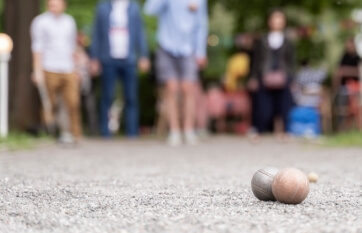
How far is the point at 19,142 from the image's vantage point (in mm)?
9719

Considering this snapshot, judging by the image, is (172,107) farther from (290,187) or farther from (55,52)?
(290,187)

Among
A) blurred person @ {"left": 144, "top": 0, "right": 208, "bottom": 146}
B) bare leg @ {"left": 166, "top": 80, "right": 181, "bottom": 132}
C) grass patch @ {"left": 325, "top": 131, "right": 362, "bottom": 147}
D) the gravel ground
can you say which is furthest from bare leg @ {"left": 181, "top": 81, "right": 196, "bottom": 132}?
the gravel ground

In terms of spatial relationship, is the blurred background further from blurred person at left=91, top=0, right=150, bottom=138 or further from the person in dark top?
blurred person at left=91, top=0, right=150, bottom=138

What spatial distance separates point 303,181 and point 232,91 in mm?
13001

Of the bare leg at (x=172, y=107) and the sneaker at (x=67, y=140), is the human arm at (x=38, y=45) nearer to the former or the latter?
the sneaker at (x=67, y=140)

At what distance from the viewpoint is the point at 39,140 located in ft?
34.7

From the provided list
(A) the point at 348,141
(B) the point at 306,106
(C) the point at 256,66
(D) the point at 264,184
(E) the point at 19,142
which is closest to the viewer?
(D) the point at 264,184

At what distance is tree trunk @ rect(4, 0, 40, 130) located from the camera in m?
11.9

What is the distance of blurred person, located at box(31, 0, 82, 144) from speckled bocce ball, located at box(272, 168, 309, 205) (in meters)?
6.44

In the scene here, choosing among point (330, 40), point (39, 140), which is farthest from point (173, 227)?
point (330, 40)

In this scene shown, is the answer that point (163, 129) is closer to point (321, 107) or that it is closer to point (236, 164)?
point (321, 107)

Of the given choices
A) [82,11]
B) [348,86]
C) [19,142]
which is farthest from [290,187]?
[82,11]

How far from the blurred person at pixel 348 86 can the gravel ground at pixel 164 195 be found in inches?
265

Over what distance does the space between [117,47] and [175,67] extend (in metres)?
1.26
